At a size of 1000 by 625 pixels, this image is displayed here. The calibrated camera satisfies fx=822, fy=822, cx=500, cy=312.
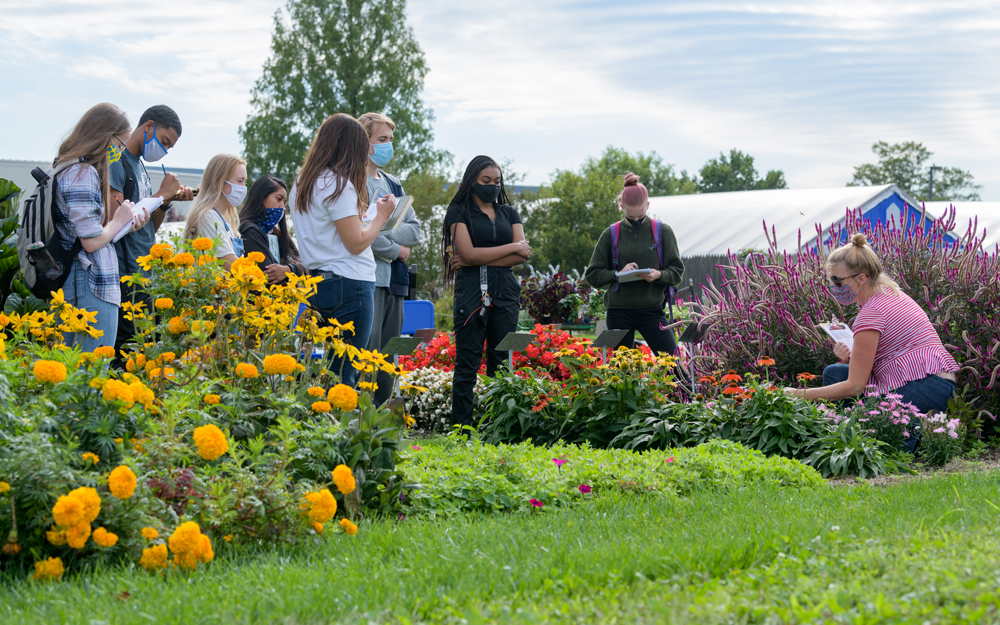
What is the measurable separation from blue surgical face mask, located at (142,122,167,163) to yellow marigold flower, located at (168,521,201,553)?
10.3ft

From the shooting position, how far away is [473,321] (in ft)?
18.6

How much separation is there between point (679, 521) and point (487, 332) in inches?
108

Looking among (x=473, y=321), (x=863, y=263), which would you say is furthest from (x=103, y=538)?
(x=863, y=263)

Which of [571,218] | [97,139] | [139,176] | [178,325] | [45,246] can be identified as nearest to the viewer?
[178,325]

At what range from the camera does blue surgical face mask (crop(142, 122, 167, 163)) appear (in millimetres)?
4953

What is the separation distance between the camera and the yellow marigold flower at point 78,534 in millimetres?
2373

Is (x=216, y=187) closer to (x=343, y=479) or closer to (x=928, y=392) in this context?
(x=343, y=479)

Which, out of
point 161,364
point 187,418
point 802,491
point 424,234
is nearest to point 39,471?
point 187,418

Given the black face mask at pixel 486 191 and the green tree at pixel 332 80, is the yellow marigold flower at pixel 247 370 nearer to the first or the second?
the black face mask at pixel 486 191

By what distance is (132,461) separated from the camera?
2645 mm

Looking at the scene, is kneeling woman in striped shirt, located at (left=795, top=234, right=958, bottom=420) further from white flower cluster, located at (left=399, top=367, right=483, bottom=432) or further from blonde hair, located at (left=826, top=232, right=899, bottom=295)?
white flower cluster, located at (left=399, top=367, right=483, bottom=432)

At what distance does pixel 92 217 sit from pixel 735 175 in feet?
248

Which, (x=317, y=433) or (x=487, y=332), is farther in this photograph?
(x=487, y=332)

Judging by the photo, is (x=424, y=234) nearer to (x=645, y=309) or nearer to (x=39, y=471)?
(x=645, y=309)
